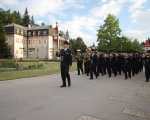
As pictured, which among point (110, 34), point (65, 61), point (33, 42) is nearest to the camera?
point (65, 61)

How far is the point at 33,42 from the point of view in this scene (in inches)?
2532

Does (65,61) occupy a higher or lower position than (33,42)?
lower

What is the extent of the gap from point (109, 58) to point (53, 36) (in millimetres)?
52156

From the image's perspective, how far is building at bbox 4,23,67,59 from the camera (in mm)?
58062

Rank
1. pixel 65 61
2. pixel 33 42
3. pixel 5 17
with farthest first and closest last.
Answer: pixel 5 17 → pixel 33 42 → pixel 65 61

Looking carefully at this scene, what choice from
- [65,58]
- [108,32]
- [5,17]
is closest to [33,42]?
[5,17]

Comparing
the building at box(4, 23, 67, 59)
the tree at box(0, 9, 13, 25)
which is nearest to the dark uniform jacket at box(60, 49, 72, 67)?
the building at box(4, 23, 67, 59)

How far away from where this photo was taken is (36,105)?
4.84 m

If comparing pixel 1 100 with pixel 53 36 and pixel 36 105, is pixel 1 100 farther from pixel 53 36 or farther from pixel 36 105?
pixel 53 36

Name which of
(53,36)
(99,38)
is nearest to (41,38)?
(53,36)

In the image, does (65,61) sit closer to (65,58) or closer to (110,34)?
(65,58)

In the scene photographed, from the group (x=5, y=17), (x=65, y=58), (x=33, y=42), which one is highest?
(x=5, y=17)

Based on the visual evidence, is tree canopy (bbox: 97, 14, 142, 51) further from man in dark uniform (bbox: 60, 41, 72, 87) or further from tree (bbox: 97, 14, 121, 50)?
man in dark uniform (bbox: 60, 41, 72, 87)

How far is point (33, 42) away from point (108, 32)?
3114 cm
